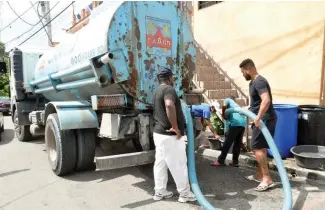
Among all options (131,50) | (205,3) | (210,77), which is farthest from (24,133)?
(205,3)

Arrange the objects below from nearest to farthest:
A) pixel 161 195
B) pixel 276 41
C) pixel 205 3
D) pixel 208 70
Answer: pixel 161 195
pixel 276 41
pixel 208 70
pixel 205 3

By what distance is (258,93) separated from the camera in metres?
3.91

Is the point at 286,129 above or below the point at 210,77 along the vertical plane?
below

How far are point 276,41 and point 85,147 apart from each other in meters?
5.69

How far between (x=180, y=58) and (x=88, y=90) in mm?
1609

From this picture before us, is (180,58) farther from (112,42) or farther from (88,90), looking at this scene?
(88,90)

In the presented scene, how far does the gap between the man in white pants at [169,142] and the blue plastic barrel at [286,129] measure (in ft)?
7.90

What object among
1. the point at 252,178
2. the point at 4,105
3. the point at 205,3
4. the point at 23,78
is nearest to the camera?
the point at 252,178

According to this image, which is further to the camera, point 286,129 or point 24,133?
point 24,133

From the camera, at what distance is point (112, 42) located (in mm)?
3979

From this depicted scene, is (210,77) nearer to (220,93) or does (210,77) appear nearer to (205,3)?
(220,93)

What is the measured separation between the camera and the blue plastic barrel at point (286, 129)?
5219 mm

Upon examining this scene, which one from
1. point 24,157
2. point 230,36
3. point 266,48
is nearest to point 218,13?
point 230,36

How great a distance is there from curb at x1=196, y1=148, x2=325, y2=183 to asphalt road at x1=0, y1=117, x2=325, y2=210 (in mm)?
169
